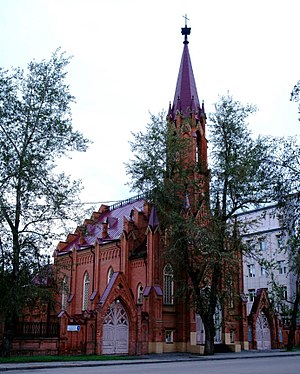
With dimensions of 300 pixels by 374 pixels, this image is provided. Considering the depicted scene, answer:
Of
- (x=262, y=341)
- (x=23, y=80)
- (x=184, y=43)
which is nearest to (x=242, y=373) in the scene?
(x=23, y=80)

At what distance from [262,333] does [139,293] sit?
502 inches

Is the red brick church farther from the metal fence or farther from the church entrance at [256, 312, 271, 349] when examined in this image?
the metal fence

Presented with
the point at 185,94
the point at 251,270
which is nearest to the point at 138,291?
the point at 185,94

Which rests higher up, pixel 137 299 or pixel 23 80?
pixel 23 80

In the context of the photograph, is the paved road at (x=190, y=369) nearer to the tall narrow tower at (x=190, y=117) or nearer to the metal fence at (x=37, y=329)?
the metal fence at (x=37, y=329)

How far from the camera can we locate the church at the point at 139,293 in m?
32.2

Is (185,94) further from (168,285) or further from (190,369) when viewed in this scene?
(190,369)

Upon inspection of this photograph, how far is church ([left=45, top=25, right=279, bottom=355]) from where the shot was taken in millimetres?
32188

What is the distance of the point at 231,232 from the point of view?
32.5 metres

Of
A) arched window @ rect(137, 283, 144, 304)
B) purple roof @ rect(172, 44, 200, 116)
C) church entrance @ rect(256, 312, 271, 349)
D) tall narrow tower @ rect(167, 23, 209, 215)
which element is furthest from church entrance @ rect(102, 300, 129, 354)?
purple roof @ rect(172, 44, 200, 116)

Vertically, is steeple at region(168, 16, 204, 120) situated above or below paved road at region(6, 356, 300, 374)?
above

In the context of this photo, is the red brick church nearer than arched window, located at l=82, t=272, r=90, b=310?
Yes

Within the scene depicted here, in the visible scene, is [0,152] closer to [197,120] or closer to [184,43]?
[197,120]

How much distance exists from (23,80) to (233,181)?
1483 centimetres
